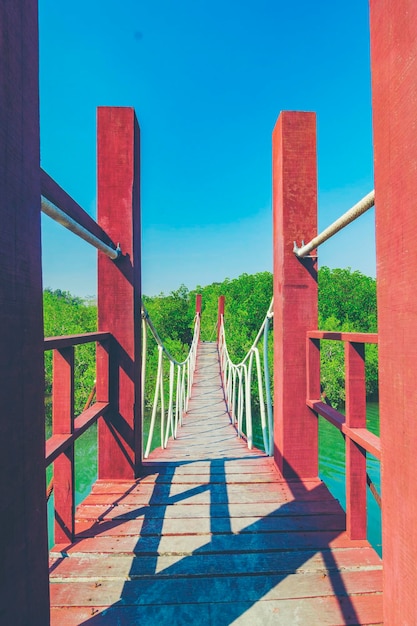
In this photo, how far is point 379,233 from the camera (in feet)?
2.50

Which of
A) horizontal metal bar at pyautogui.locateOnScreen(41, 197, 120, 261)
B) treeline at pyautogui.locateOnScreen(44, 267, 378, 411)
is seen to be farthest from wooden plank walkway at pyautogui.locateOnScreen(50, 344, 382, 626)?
treeline at pyautogui.locateOnScreen(44, 267, 378, 411)

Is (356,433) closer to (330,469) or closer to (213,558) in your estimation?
(213,558)

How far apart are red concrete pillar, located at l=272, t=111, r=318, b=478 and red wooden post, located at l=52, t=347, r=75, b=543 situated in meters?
0.98

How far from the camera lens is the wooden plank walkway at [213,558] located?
935 millimetres

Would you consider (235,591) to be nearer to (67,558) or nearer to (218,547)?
(218,547)

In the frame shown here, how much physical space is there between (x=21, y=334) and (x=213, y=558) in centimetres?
98

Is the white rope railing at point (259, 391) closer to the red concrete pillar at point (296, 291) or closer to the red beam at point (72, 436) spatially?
the red concrete pillar at point (296, 291)

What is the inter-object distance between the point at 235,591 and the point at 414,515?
64cm

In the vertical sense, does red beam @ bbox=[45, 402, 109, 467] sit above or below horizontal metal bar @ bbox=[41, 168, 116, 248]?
below

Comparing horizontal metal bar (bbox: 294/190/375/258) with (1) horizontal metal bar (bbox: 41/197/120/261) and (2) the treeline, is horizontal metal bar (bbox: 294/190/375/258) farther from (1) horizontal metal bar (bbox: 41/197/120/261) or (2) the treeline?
(2) the treeline

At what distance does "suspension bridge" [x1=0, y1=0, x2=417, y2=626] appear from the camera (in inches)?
24.9

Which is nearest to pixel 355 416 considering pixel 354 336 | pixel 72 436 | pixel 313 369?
pixel 354 336


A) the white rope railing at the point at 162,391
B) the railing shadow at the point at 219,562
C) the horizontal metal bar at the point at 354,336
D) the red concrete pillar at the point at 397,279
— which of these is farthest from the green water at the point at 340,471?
the red concrete pillar at the point at 397,279

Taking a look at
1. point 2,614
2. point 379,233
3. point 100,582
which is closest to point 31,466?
point 2,614
